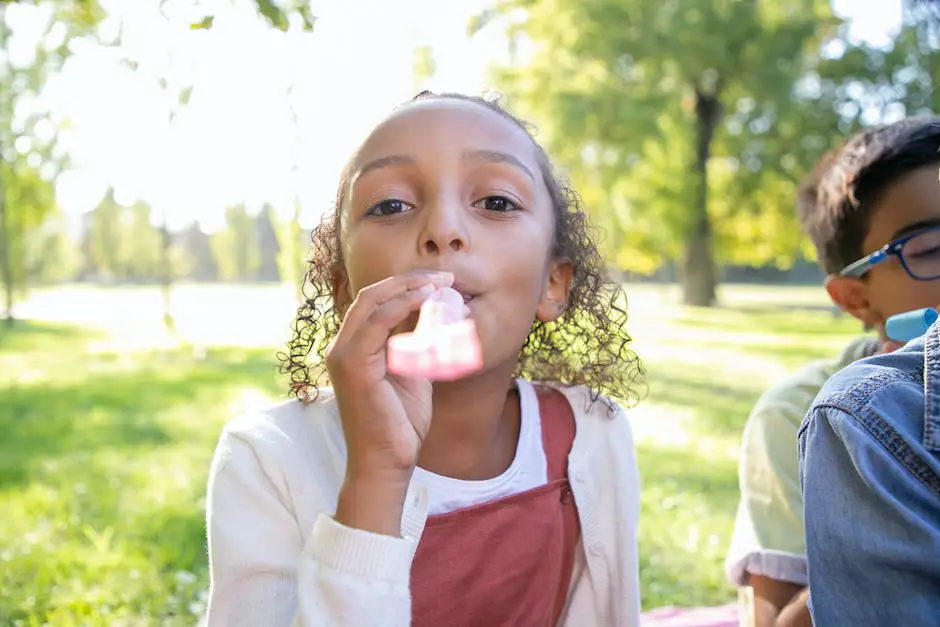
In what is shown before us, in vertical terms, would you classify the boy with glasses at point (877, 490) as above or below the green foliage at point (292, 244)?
below

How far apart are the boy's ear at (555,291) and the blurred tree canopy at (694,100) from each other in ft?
63.8

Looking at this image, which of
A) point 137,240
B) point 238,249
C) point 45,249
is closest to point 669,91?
point 45,249

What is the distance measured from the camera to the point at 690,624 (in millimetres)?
2688

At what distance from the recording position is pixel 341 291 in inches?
75.9

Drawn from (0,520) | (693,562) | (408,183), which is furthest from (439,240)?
(0,520)

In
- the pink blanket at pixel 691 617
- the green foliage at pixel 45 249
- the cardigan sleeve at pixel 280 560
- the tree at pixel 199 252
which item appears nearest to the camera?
the cardigan sleeve at pixel 280 560

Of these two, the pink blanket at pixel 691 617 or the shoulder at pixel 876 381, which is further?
the pink blanket at pixel 691 617

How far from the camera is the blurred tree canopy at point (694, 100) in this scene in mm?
20672

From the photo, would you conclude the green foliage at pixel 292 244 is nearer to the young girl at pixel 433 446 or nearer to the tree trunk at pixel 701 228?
the young girl at pixel 433 446

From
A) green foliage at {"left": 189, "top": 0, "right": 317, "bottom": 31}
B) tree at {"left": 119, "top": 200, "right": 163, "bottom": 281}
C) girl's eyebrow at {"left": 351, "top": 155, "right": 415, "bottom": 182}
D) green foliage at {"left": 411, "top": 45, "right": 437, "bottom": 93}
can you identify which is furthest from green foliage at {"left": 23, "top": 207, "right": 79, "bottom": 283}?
girl's eyebrow at {"left": 351, "top": 155, "right": 415, "bottom": 182}

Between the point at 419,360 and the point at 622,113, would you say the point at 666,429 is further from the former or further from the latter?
the point at 622,113

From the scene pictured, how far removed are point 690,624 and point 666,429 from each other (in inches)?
165

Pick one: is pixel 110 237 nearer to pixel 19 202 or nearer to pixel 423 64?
pixel 19 202

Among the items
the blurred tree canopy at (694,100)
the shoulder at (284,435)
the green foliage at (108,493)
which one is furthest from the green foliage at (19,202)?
the shoulder at (284,435)
